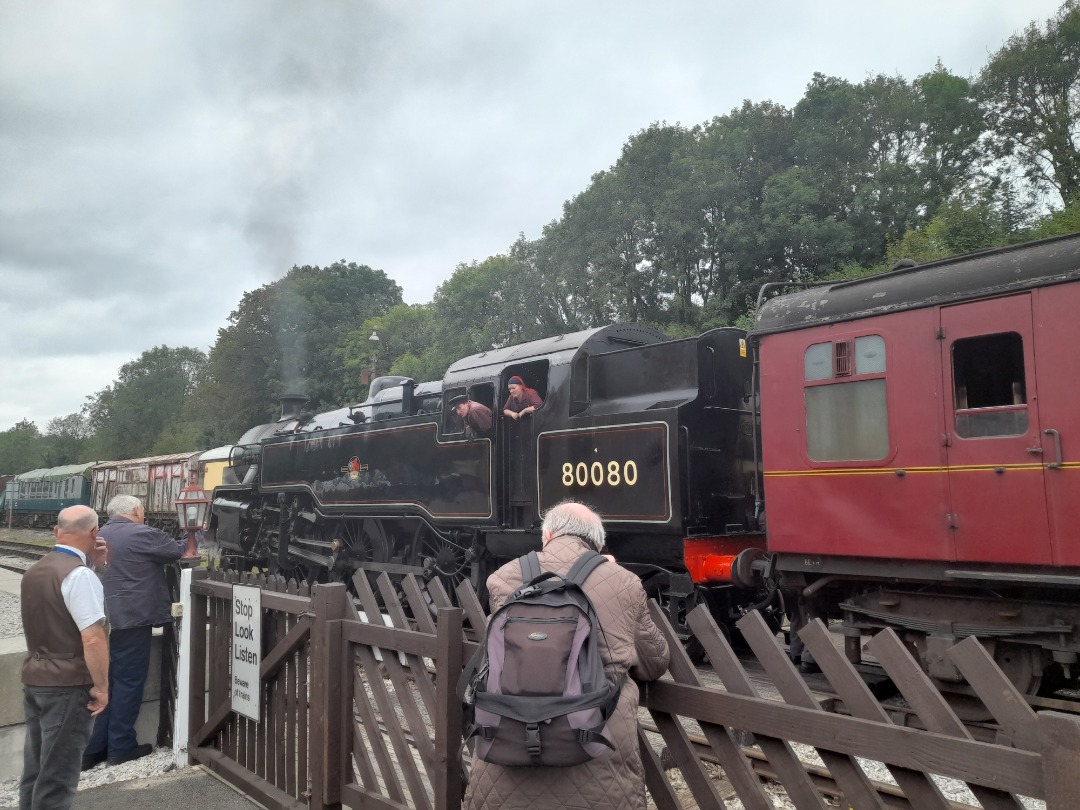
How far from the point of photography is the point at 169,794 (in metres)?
4.81

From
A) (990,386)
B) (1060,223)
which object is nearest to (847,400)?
(990,386)

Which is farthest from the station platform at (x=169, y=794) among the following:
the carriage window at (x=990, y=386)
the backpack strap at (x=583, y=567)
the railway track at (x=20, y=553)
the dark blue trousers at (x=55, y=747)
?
the railway track at (x=20, y=553)

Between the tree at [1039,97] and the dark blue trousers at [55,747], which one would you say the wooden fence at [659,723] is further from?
the tree at [1039,97]

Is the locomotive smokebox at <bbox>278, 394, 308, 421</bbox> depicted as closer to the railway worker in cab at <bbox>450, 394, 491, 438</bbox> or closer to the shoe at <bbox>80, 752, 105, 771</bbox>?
the railway worker in cab at <bbox>450, 394, 491, 438</bbox>

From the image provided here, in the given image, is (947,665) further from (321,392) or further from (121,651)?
(321,392)

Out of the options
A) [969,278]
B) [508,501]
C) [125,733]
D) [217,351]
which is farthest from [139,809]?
[217,351]

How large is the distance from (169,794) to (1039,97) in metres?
33.3

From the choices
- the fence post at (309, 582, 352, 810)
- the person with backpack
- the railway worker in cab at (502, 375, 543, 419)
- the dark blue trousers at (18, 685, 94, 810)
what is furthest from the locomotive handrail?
the dark blue trousers at (18, 685, 94, 810)

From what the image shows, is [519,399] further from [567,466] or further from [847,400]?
[847,400]

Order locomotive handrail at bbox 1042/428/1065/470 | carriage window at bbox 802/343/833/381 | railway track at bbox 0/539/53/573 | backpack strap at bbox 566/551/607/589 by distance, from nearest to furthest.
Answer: backpack strap at bbox 566/551/607/589, locomotive handrail at bbox 1042/428/1065/470, carriage window at bbox 802/343/833/381, railway track at bbox 0/539/53/573

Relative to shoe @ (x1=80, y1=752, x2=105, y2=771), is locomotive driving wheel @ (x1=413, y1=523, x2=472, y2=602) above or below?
above

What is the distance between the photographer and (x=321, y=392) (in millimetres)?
47062

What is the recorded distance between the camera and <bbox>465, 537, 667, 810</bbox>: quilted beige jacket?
2527mm

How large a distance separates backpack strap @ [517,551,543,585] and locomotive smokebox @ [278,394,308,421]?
13.6 m
